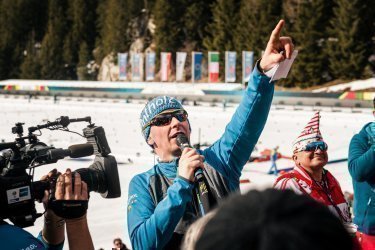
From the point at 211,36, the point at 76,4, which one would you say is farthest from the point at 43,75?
the point at 211,36

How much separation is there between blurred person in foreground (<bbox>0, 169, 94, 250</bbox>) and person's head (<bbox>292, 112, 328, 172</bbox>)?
1.86 m

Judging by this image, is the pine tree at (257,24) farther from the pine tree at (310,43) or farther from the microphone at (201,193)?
the microphone at (201,193)

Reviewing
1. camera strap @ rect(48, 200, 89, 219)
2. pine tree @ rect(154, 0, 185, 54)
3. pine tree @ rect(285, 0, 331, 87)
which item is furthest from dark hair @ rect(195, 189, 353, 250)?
pine tree @ rect(154, 0, 185, 54)

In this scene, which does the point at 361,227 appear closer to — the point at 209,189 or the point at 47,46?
the point at 209,189

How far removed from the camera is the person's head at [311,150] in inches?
151

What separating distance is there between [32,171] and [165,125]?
80 centimetres

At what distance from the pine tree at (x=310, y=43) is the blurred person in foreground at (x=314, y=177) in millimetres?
49966

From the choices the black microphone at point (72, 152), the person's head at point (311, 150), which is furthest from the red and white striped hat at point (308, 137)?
the black microphone at point (72, 152)

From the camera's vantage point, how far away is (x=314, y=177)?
382 cm

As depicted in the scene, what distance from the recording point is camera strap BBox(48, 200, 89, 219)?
2.43 metres

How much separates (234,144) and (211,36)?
6807 cm

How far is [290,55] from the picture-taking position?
113 inches

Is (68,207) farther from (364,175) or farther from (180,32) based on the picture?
(180,32)

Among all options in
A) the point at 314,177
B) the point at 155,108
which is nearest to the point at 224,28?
the point at 314,177
